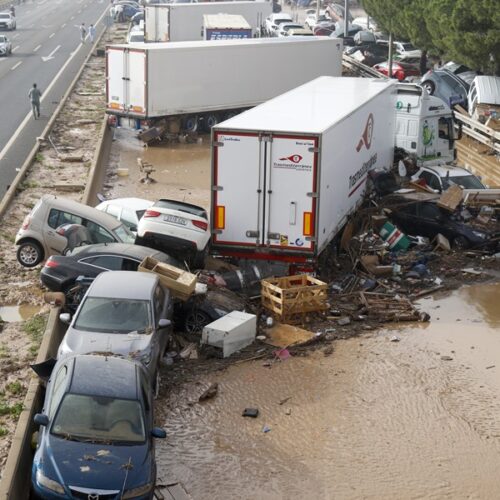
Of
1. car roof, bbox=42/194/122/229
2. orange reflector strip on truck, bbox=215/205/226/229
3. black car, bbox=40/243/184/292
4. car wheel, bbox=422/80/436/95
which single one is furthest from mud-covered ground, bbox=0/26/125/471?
car wheel, bbox=422/80/436/95

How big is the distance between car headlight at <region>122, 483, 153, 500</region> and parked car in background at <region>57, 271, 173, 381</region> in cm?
313

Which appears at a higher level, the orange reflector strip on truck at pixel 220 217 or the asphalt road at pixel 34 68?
the orange reflector strip on truck at pixel 220 217

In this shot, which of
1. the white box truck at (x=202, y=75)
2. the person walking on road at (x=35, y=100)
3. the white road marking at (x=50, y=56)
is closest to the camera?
the white box truck at (x=202, y=75)

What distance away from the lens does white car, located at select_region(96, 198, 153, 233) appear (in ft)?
67.1

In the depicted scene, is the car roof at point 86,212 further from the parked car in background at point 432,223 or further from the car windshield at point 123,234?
the parked car in background at point 432,223

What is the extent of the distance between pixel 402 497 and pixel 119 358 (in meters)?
3.72

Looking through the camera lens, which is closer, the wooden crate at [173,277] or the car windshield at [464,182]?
the wooden crate at [173,277]

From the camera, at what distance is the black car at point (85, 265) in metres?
16.6

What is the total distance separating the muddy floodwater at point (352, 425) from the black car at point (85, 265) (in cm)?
289

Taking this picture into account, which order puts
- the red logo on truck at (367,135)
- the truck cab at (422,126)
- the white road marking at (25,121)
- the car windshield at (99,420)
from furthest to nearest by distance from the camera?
the white road marking at (25,121), the truck cab at (422,126), the red logo on truck at (367,135), the car windshield at (99,420)

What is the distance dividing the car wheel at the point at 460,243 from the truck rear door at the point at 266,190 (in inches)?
207

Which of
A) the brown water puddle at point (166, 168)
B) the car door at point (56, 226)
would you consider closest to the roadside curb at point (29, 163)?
the brown water puddle at point (166, 168)

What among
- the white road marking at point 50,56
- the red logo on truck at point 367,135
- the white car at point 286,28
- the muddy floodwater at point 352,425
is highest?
the red logo on truck at point 367,135

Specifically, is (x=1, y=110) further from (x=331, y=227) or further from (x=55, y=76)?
(x=331, y=227)
